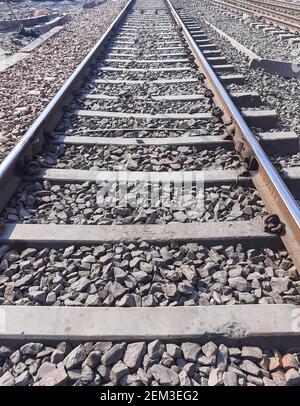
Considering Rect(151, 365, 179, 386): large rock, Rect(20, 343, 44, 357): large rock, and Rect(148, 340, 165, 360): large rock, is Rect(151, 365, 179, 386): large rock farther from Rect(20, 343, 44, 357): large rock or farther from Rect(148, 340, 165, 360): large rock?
Rect(20, 343, 44, 357): large rock

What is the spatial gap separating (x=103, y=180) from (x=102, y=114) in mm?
1565

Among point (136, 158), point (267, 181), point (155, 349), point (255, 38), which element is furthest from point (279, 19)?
point (155, 349)

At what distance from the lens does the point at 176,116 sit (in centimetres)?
423

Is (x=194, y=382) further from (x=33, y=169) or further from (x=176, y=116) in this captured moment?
(x=176, y=116)

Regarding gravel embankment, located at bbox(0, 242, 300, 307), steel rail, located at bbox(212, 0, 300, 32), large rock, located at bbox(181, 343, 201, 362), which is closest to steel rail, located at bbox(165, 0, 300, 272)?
gravel embankment, located at bbox(0, 242, 300, 307)

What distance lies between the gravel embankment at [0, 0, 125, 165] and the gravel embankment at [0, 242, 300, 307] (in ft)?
5.27

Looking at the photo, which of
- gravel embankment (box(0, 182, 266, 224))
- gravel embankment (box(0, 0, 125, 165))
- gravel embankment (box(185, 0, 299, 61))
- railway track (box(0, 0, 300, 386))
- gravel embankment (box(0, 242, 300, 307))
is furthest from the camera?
gravel embankment (box(185, 0, 299, 61))

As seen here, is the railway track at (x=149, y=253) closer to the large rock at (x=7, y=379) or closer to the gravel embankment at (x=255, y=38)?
the large rock at (x=7, y=379)

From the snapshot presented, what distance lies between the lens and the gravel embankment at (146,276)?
203 centimetres

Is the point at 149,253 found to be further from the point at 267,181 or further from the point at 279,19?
the point at 279,19

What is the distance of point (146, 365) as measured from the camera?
5.62ft

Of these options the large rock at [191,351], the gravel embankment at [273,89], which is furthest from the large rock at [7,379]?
the gravel embankment at [273,89]

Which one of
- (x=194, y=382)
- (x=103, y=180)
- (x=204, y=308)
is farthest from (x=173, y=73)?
(x=194, y=382)

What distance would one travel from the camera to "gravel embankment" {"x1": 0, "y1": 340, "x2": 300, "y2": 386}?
5.43ft
